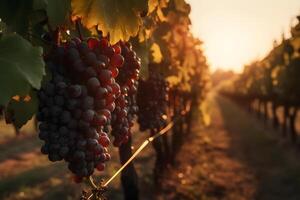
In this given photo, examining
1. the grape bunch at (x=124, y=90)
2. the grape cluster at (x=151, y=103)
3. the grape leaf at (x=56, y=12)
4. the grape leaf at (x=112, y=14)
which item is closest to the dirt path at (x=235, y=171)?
the grape cluster at (x=151, y=103)

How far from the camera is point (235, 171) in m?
13.8

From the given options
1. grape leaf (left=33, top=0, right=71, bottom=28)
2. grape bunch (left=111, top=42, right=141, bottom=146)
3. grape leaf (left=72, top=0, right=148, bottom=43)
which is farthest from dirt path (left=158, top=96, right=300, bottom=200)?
grape leaf (left=33, top=0, right=71, bottom=28)

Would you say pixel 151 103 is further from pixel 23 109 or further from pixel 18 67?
pixel 18 67

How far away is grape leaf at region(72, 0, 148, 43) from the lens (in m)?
2.54

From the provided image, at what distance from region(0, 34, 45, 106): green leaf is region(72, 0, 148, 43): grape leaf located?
2.07 feet

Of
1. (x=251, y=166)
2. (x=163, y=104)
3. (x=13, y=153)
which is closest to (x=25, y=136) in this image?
(x=13, y=153)

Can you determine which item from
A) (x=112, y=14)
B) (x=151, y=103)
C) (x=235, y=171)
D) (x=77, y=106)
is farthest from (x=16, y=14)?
(x=235, y=171)

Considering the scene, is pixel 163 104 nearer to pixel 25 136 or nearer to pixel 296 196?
pixel 296 196

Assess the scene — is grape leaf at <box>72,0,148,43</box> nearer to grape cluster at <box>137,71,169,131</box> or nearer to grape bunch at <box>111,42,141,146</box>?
grape bunch at <box>111,42,141,146</box>

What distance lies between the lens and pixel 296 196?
1077 cm

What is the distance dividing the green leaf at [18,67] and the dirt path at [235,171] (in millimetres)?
7890

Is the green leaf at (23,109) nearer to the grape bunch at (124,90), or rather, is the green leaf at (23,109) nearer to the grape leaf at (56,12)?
the grape leaf at (56,12)

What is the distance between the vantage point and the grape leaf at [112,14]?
2535mm

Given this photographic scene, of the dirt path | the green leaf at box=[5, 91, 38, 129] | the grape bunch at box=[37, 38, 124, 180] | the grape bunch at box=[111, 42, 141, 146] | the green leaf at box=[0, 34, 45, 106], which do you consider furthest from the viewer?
the dirt path
